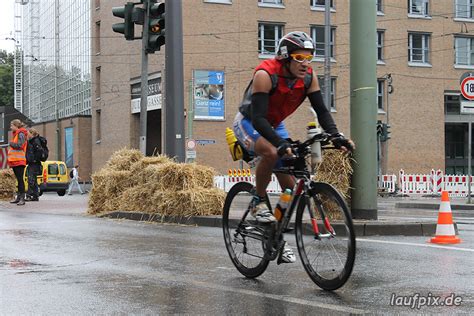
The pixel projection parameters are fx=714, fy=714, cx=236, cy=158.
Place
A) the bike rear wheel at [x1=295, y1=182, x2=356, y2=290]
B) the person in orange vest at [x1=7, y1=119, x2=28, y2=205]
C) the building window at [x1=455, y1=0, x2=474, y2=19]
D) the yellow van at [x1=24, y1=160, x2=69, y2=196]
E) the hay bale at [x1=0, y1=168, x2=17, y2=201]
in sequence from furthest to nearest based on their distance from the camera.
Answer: the building window at [x1=455, y1=0, x2=474, y2=19] → the yellow van at [x1=24, y1=160, x2=69, y2=196] → the hay bale at [x1=0, y1=168, x2=17, y2=201] → the person in orange vest at [x1=7, y1=119, x2=28, y2=205] → the bike rear wheel at [x1=295, y1=182, x2=356, y2=290]

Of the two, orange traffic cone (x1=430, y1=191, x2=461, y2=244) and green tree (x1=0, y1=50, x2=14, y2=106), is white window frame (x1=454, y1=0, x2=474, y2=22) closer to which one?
orange traffic cone (x1=430, y1=191, x2=461, y2=244)

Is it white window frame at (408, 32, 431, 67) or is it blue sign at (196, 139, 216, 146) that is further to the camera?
white window frame at (408, 32, 431, 67)

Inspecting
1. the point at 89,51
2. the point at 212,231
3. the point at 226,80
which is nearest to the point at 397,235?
the point at 212,231

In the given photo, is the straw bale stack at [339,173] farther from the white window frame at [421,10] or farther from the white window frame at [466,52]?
the white window frame at [466,52]

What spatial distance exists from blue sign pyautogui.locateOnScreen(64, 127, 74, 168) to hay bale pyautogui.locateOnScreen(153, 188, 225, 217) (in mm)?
43481

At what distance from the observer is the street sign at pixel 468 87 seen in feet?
60.7

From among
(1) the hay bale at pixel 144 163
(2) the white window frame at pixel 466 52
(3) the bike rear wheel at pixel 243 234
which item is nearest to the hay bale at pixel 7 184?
(1) the hay bale at pixel 144 163

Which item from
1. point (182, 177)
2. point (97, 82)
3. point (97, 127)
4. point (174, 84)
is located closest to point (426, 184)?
point (174, 84)

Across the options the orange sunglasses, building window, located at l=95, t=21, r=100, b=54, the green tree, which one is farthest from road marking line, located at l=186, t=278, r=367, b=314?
the green tree

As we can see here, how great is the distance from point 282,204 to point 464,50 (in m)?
43.5

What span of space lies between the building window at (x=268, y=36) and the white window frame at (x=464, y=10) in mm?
12037

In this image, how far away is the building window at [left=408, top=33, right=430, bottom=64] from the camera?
44656 mm

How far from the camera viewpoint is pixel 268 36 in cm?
4188

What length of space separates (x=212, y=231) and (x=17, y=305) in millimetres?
5172
